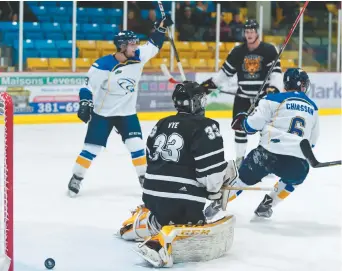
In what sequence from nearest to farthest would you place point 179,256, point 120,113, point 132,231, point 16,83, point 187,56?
point 179,256, point 132,231, point 120,113, point 16,83, point 187,56

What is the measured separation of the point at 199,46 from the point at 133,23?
953 millimetres

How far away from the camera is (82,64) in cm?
1027

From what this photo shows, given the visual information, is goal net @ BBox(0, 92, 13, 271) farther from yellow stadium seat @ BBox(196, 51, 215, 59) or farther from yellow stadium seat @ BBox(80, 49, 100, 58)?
yellow stadium seat @ BBox(196, 51, 215, 59)

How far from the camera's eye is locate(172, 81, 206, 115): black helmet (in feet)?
13.0

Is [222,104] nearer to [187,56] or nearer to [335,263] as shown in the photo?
[187,56]

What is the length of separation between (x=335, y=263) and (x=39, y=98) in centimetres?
608

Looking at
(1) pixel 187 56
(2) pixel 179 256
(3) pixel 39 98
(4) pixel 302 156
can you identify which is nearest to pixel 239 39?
(1) pixel 187 56

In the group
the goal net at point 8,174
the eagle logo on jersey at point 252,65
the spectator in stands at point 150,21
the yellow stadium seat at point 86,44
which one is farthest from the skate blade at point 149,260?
the spectator in stands at point 150,21

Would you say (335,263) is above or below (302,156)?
below

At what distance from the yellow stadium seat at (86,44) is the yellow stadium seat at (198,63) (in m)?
1.25

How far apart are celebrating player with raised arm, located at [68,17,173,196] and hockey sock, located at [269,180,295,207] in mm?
1098

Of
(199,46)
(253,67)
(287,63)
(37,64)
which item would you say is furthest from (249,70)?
(287,63)

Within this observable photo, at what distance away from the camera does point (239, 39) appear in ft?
38.8

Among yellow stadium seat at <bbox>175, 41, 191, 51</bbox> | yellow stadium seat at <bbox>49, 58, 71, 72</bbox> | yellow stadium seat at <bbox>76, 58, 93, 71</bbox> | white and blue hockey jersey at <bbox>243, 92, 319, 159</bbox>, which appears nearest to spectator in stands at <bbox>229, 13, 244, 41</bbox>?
yellow stadium seat at <bbox>175, 41, 191, 51</bbox>
